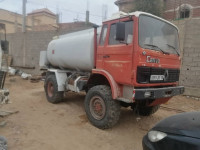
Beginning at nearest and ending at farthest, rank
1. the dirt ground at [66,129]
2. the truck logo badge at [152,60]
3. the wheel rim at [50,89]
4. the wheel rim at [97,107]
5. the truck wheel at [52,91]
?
the dirt ground at [66,129], the truck logo badge at [152,60], the wheel rim at [97,107], the truck wheel at [52,91], the wheel rim at [50,89]

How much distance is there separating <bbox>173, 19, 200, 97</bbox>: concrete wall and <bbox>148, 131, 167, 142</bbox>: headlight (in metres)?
5.32

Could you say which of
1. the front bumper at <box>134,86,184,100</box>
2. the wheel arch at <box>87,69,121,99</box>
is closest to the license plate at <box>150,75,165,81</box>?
the front bumper at <box>134,86,184,100</box>

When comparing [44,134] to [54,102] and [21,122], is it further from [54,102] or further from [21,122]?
[54,102]

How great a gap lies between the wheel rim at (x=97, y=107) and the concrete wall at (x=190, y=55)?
14.2 feet

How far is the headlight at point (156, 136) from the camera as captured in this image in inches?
74.8

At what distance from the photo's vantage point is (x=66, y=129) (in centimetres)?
382

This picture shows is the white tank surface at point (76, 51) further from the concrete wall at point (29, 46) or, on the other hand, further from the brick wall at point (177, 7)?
the brick wall at point (177, 7)

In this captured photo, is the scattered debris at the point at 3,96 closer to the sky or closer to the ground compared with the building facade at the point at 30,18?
closer to the ground

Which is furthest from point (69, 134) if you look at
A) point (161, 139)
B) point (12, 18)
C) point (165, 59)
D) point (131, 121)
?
point (12, 18)

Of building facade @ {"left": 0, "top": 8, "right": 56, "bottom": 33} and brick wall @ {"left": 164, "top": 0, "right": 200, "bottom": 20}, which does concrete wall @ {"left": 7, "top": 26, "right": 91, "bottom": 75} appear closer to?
brick wall @ {"left": 164, "top": 0, "right": 200, "bottom": 20}

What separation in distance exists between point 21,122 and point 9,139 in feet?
2.82

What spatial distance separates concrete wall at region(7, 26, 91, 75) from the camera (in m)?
11.0

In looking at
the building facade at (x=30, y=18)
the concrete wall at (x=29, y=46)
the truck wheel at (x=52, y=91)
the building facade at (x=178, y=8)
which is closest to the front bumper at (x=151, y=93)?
the truck wheel at (x=52, y=91)

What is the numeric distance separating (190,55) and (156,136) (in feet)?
18.3
